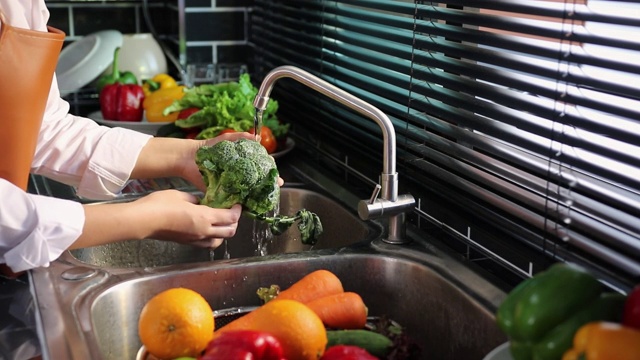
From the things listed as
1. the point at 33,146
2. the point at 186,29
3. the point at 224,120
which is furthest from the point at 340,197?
the point at 186,29

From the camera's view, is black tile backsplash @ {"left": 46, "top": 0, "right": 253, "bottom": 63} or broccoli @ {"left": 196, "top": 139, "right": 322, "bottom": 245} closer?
broccoli @ {"left": 196, "top": 139, "right": 322, "bottom": 245}

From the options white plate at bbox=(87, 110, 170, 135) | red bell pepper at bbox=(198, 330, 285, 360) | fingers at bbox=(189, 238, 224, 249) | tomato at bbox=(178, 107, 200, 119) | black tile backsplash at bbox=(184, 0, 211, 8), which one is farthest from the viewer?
black tile backsplash at bbox=(184, 0, 211, 8)

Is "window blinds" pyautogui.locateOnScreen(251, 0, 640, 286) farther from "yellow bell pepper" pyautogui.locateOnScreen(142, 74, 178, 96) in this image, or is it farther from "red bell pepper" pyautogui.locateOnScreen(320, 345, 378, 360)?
"yellow bell pepper" pyautogui.locateOnScreen(142, 74, 178, 96)

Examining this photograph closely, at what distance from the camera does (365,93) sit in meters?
1.95

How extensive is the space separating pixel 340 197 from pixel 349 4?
0.45 m

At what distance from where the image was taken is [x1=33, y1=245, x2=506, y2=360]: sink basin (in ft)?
4.25

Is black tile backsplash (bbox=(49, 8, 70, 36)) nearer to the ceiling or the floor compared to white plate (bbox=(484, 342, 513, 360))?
nearer to the ceiling

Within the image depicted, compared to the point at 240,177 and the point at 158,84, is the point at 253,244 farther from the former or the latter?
the point at 158,84

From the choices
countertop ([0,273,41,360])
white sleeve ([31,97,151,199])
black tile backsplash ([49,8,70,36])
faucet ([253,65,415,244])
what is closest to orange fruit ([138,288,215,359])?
countertop ([0,273,41,360])

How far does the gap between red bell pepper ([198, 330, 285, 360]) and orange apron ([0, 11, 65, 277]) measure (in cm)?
68

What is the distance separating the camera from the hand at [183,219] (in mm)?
1434

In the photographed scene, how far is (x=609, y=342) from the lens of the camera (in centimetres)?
84

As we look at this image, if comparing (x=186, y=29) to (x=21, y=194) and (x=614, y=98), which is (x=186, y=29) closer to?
(x=21, y=194)

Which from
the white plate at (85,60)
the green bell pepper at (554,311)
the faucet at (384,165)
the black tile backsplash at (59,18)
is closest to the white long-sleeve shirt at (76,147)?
the faucet at (384,165)
